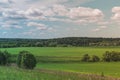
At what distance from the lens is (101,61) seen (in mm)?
9508

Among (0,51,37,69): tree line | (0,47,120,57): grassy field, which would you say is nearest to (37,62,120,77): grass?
(0,47,120,57): grassy field

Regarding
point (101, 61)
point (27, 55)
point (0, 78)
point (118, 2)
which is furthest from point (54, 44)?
point (0, 78)

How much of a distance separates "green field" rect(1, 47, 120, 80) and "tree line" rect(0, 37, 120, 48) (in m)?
→ 0.16

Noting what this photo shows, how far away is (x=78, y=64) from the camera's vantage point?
9992mm

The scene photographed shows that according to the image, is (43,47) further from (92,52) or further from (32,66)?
(92,52)

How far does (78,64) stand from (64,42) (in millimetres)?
1017

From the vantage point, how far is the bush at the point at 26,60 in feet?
32.0

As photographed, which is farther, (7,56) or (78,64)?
(7,56)

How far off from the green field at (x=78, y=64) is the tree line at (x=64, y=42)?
0.52ft

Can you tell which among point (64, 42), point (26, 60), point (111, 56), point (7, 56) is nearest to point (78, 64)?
point (64, 42)

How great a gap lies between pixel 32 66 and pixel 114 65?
2.60 meters

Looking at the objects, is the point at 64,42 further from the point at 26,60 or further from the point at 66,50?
the point at 26,60

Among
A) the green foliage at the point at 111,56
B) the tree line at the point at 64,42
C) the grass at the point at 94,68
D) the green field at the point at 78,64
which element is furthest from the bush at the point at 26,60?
the green foliage at the point at 111,56

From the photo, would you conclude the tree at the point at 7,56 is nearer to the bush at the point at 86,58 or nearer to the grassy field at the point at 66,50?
the grassy field at the point at 66,50
